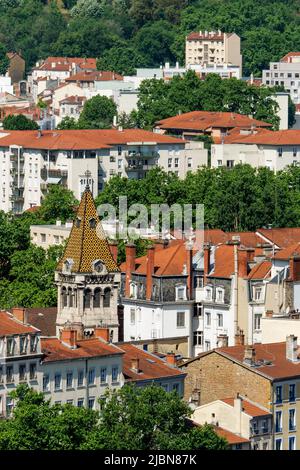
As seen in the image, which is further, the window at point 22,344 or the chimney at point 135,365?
the chimney at point 135,365

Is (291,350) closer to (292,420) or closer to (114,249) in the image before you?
(292,420)

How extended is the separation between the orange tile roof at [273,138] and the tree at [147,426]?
3519 inches

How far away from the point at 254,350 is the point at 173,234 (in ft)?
102

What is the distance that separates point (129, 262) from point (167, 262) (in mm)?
1990

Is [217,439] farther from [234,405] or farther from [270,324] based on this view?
[270,324]

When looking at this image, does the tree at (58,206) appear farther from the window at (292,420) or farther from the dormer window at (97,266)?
the window at (292,420)

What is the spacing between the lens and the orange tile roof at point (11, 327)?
93.1 m

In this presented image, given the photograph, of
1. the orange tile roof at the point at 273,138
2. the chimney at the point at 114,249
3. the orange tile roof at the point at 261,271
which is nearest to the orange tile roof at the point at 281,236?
the chimney at the point at 114,249

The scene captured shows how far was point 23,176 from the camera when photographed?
172875 millimetres

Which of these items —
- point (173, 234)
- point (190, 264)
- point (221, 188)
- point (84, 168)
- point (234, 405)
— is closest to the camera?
point (234, 405)

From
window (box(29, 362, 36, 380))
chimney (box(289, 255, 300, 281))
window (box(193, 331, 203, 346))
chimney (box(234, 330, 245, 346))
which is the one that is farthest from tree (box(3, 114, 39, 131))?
window (box(29, 362, 36, 380))

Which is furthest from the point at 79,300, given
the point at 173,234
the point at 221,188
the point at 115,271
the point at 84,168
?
the point at 84,168

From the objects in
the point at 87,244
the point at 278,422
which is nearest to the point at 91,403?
the point at 278,422

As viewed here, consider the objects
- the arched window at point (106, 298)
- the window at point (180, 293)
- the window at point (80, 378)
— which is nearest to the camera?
the window at point (80, 378)
